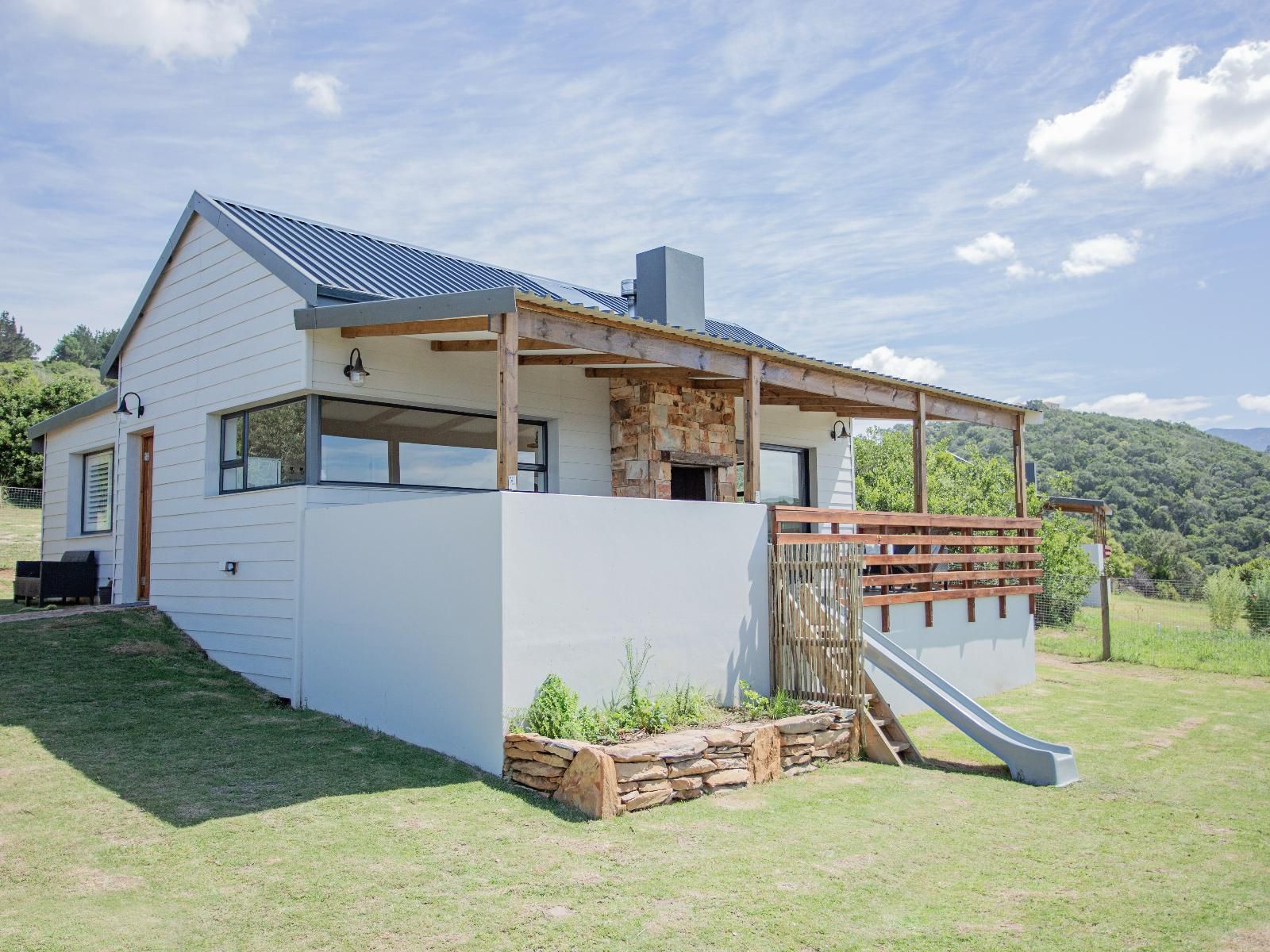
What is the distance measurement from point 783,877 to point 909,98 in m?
10.8

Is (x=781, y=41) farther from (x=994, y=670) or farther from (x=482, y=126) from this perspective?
(x=994, y=670)

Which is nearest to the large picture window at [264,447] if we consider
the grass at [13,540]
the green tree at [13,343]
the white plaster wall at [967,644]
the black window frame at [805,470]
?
the white plaster wall at [967,644]

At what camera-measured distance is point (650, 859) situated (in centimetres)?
479

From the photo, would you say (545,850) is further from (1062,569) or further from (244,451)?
(1062,569)

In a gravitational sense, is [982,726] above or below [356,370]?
below

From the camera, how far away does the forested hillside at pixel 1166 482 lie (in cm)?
4194

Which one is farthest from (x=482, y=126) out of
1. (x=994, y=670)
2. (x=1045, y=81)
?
(x=994, y=670)

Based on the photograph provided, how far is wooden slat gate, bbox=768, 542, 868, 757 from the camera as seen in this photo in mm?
7535

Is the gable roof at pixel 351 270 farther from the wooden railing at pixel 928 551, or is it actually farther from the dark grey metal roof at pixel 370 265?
the wooden railing at pixel 928 551

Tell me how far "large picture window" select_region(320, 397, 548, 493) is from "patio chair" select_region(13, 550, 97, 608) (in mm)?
5676

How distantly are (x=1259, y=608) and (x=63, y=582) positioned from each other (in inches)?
716

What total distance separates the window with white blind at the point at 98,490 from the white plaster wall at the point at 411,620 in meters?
6.51

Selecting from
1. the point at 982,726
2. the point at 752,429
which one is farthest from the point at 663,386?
the point at 982,726

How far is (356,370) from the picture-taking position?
27.9ft
